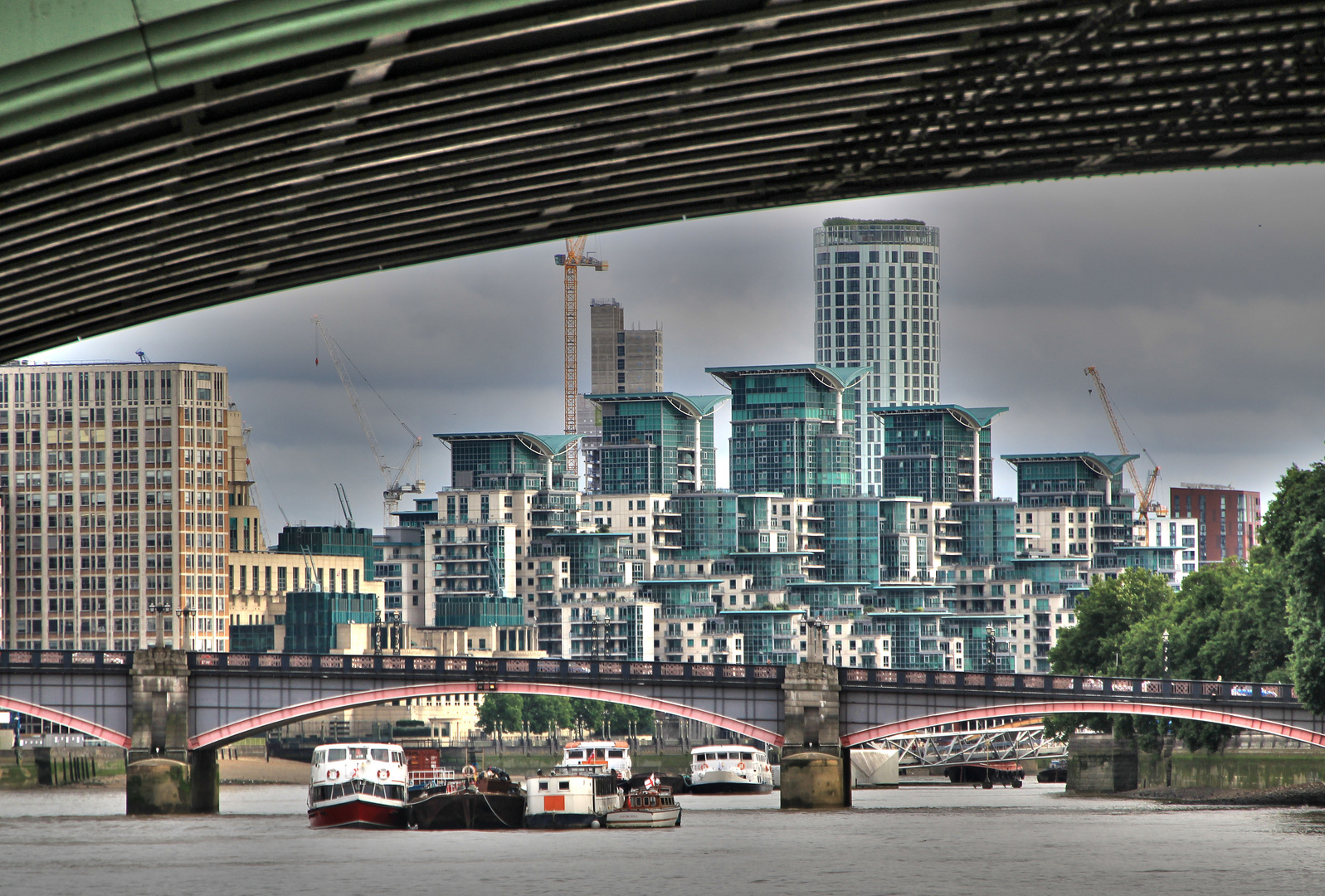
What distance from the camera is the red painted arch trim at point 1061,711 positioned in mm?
95062

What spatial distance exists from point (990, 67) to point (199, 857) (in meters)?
52.7

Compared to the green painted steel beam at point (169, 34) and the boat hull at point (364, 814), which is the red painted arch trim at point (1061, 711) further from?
the green painted steel beam at point (169, 34)

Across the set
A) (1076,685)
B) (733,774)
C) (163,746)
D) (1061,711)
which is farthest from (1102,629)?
(163,746)

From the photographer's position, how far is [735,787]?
124875 millimetres

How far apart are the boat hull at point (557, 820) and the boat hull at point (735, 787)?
43.0m

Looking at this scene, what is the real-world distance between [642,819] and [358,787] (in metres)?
11.2

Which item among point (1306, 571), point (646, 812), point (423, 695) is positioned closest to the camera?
point (646, 812)

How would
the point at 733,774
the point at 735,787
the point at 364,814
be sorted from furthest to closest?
the point at 735,787 → the point at 733,774 → the point at 364,814

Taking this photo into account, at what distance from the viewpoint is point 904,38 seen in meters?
16.4

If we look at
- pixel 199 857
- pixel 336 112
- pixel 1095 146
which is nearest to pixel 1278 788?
pixel 199 857

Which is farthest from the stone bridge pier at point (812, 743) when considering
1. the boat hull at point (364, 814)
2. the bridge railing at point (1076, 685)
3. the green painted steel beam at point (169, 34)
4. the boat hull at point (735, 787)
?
the green painted steel beam at point (169, 34)

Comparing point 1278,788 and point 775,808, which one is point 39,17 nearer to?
point 775,808

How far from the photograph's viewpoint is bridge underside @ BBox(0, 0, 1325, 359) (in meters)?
14.6

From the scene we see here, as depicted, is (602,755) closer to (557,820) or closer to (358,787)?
(557,820)
